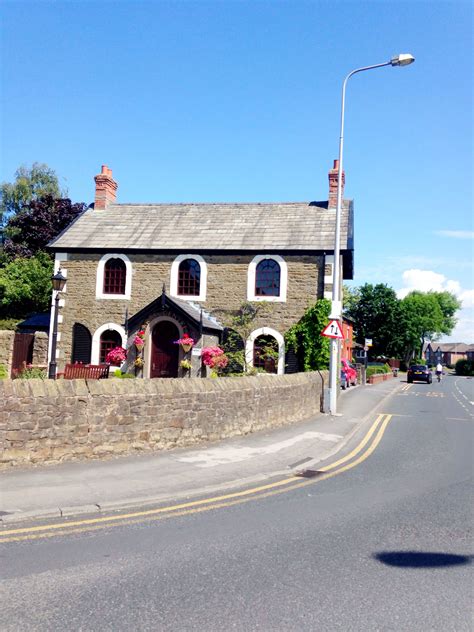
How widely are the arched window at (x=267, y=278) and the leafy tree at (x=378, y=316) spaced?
54.4m

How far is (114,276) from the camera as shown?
24703 millimetres

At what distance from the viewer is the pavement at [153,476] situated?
6.41 metres

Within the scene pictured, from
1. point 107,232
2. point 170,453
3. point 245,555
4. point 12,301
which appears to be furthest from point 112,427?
point 12,301

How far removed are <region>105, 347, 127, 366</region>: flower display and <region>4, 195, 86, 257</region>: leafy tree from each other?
75.3 ft

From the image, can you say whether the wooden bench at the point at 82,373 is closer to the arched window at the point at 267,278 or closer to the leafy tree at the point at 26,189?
the arched window at the point at 267,278

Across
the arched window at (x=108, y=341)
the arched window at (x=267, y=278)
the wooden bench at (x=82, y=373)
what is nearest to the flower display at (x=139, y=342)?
the arched window at (x=108, y=341)

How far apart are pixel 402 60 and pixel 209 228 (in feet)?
41.8

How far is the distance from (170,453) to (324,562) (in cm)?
499

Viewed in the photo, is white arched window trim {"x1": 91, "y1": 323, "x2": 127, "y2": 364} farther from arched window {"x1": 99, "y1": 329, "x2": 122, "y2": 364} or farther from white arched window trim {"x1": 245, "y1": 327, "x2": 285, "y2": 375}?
white arched window trim {"x1": 245, "y1": 327, "x2": 285, "y2": 375}

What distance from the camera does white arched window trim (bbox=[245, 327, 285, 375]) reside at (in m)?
23.2

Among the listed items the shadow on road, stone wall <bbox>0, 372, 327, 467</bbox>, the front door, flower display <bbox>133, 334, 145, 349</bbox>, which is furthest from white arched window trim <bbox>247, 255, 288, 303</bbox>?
the shadow on road

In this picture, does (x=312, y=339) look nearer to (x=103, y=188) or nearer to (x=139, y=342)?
(x=139, y=342)

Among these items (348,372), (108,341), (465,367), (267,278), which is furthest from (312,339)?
(465,367)

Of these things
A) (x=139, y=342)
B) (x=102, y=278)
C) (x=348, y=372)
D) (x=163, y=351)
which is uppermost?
(x=102, y=278)
